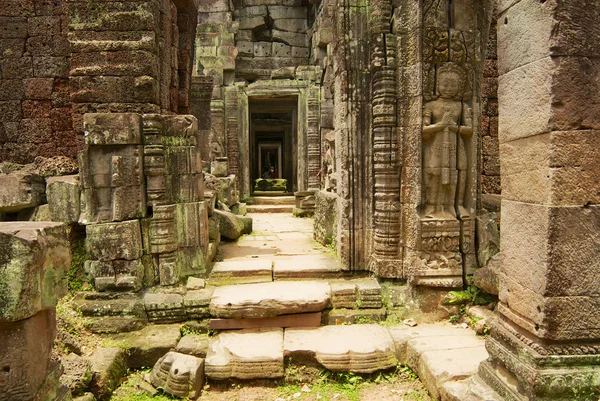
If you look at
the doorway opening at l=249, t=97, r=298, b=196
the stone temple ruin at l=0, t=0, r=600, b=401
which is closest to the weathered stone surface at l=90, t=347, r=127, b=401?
the stone temple ruin at l=0, t=0, r=600, b=401

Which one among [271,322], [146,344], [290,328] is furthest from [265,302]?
[146,344]

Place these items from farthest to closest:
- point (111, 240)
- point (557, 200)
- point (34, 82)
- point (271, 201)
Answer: point (271, 201), point (34, 82), point (111, 240), point (557, 200)

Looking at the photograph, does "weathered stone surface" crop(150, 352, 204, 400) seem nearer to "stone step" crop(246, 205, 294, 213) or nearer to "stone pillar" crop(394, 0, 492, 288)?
"stone pillar" crop(394, 0, 492, 288)

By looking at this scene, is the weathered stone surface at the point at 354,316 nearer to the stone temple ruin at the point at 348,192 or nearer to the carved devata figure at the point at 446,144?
the stone temple ruin at the point at 348,192

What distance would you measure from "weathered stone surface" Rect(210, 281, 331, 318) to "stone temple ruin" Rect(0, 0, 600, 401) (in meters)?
0.03

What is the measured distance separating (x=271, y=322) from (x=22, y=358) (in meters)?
2.54

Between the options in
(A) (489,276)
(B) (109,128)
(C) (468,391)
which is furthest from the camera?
(B) (109,128)

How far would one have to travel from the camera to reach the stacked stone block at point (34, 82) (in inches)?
223

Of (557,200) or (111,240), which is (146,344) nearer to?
(111,240)

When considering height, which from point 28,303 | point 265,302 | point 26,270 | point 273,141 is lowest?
point 265,302

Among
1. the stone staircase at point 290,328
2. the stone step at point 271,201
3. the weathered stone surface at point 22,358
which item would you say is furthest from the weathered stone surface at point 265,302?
the stone step at point 271,201

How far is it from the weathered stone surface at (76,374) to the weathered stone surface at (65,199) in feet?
5.85

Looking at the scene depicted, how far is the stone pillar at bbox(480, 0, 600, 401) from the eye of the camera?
8.01 feet

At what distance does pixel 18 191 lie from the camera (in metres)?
4.87
